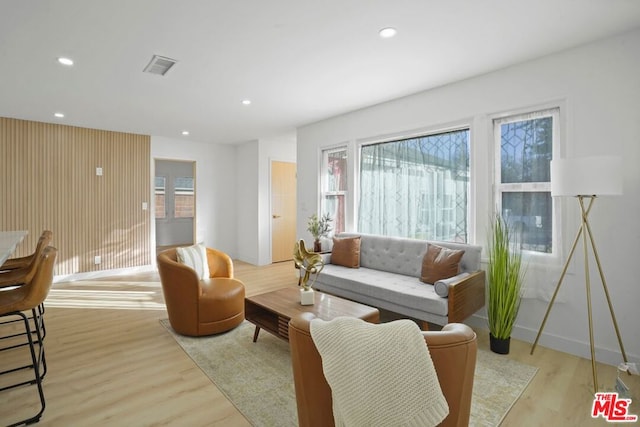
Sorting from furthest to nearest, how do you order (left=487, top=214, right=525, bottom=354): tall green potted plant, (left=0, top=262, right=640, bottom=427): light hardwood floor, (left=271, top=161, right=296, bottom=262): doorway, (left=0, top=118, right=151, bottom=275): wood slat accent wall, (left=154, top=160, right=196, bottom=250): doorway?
(left=154, top=160, right=196, bottom=250): doorway, (left=271, top=161, right=296, bottom=262): doorway, (left=0, top=118, right=151, bottom=275): wood slat accent wall, (left=487, top=214, right=525, bottom=354): tall green potted plant, (left=0, top=262, right=640, bottom=427): light hardwood floor

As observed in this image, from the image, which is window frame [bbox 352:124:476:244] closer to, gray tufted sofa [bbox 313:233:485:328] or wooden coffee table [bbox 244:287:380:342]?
gray tufted sofa [bbox 313:233:485:328]

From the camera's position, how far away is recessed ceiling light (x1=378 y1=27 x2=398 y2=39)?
2.37 m

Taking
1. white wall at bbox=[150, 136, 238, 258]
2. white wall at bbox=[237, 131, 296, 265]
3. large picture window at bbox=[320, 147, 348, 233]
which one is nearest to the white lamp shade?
large picture window at bbox=[320, 147, 348, 233]

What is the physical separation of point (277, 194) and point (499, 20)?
496cm

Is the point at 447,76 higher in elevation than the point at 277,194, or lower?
higher

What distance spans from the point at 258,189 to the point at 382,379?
557 cm

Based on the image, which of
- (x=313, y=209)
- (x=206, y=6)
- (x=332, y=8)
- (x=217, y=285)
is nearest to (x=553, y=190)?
(x=332, y=8)

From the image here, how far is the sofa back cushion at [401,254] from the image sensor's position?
317cm

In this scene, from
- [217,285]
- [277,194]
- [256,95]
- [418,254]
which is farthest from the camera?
[277,194]

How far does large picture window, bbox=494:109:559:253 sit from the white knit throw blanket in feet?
8.08

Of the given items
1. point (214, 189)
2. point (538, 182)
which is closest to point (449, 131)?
point (538, 182)

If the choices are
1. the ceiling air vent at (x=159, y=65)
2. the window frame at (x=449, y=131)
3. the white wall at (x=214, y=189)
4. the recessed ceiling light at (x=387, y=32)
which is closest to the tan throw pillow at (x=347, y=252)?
the window frame at (x=449, y=131)

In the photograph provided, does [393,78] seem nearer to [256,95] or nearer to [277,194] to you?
[256,95]

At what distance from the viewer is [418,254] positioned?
140 inches
